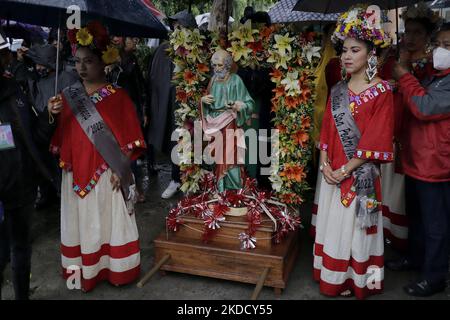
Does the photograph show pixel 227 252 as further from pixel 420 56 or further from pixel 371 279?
pixel 420 56

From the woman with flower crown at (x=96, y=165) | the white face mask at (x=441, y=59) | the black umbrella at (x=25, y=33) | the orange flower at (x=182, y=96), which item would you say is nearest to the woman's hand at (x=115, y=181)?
the woman with flower crown at (x=96, y=165)

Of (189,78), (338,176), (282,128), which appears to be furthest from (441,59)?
(189,78)

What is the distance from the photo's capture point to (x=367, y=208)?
10.8 feet

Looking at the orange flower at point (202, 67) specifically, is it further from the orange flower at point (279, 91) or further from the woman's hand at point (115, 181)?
the woman's hand at point (115, 181)

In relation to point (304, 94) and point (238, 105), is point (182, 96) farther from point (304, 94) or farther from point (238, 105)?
point (304, 94)

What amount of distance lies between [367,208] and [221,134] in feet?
4.49

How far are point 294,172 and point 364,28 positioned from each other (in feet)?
4.36

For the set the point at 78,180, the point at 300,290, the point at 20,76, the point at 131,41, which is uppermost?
the point at 131,41

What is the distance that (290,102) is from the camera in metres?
3.76

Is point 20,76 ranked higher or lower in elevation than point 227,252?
higher

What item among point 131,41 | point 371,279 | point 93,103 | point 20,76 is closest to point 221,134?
point 93,103

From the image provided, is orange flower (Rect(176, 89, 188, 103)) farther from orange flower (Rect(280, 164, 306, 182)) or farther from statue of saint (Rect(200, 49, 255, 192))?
orange flower (Rect(280, 164, 306, 182))

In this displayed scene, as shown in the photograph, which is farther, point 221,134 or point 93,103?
point 221,134

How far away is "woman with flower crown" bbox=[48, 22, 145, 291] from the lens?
341 cm
